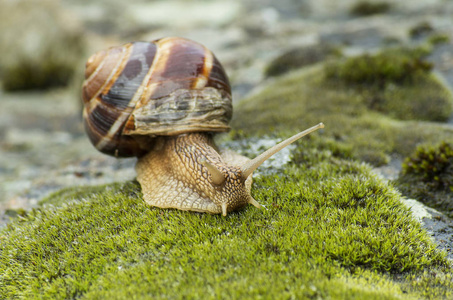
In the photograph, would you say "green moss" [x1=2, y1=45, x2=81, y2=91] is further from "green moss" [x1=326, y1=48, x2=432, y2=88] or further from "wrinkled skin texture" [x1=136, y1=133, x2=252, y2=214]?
"wrinkled skin texture" [x1=136, y1=133, x2=252, y2=214]

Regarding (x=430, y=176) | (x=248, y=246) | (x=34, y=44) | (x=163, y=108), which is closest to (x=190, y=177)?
(x=163, y=108)

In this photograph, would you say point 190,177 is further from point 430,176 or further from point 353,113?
point 353,113

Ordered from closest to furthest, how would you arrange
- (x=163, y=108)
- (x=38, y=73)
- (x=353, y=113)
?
(x=163, y=108), (x=353, y=113), (x=38, y=73)

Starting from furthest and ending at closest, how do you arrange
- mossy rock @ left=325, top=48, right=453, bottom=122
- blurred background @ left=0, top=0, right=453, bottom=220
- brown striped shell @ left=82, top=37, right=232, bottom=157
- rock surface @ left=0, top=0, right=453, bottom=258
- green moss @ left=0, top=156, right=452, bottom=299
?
blurred background @ left=0, top=0, right=453, bottom=220, mossy rock @ left=325, top=48, right=453, bottom=122, rock surface @ left=0, top=0, right=453, bottom=258, brown striped shell @ left=82, top=37, right=232, bottom=157, green moss @ left=0, top=156, right=452, bottom=299

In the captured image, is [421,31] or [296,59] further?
[421,31]

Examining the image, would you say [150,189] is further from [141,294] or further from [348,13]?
[348,13]

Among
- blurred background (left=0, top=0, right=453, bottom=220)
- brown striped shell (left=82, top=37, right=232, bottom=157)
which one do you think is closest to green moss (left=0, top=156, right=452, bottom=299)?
brown striped shell (left=82, top=37, right=232, bottom=157)

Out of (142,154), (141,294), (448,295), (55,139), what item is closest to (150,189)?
(142,154)
